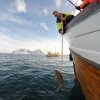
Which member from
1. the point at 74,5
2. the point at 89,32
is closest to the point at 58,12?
the point at 74,5

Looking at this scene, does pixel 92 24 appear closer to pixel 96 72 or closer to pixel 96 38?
pixel 96 38

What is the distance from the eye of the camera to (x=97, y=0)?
9.12ft

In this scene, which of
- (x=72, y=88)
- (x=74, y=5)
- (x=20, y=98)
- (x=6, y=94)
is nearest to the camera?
(x=74, y=5)

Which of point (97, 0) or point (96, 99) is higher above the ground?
point (97, 0)

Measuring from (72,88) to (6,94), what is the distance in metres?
3.76

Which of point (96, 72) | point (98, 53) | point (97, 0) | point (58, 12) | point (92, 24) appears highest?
point (58, 12)

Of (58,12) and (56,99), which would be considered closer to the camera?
(58,12)

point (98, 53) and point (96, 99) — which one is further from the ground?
point (98, 53)

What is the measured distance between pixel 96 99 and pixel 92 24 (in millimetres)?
1792

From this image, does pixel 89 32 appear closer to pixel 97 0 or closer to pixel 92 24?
pixel 92 24

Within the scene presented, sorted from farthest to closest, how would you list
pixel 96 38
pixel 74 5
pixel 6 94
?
pixel 6 94, pixel 74 5, pixel 96 38

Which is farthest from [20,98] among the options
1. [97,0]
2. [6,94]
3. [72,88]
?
[97,0]

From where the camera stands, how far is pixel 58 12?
20.3 ft

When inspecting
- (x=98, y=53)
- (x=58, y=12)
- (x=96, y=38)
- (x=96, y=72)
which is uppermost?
(x=58, y=12)
